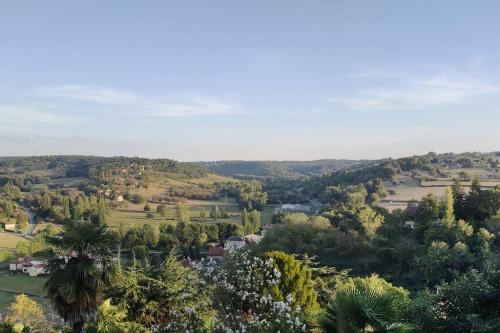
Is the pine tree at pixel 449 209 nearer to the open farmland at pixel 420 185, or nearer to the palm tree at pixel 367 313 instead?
the open farmland at pixel 420 185

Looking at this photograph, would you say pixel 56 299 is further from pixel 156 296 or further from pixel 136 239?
pixel 136 239

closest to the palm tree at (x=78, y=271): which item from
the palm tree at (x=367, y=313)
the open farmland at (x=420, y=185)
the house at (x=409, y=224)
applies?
the palm tree at (x=367, y=313)

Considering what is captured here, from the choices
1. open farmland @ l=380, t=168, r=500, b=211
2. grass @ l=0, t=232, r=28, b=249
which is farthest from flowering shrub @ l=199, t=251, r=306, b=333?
grass @ l=0, t=232, r=28, b=249

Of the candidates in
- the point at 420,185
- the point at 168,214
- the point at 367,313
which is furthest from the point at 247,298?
the point at 420,185

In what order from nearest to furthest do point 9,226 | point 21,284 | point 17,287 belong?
point 17,287
point 21,284
point 9,226

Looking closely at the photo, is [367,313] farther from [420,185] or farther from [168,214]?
[168,214]

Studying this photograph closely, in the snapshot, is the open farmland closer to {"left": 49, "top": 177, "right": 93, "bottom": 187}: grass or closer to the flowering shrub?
the flowering shrub

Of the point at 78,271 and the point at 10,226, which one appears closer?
the point at 78,271

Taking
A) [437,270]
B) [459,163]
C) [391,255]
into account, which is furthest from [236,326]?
[459,163]
